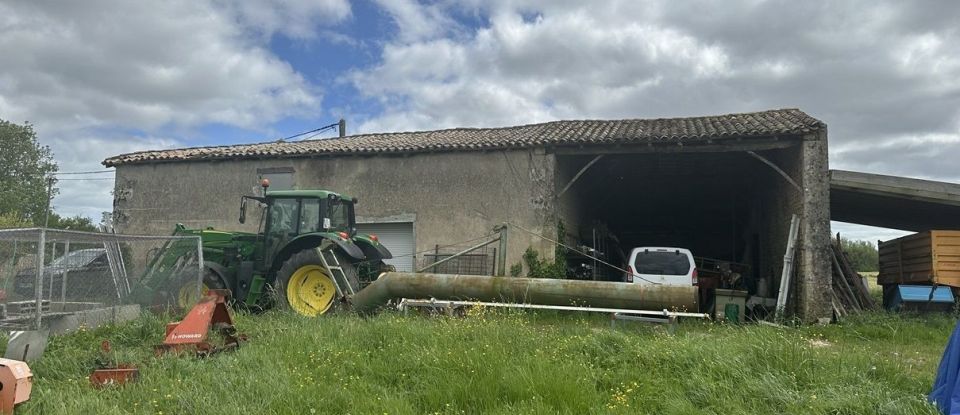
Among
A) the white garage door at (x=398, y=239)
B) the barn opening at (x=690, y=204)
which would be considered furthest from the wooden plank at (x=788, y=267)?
the white garage door at (x=398, y=239)

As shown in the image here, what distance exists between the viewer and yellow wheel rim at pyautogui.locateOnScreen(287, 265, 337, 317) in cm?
918

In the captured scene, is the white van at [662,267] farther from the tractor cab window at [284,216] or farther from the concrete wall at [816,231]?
the tractor cab window at [284,216]

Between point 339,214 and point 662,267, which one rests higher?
point 339,214

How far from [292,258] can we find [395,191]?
14.0ft

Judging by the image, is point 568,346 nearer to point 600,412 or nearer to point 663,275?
point 600,412

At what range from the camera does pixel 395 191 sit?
43.1 feet

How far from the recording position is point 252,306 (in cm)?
945

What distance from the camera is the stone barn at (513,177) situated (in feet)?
36.0

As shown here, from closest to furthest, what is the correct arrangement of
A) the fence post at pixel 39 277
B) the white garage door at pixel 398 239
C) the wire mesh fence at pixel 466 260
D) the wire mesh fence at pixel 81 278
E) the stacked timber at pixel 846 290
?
the fence post at pixel 39 277 < the wire mesh fence at pixel 81 278 < the stacked timber at pixel 846 290 < the wire mesh fence at pixel 466 260 < the white garage door at pixel 398 239

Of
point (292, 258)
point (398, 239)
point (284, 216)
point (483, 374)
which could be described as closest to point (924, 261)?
point (483, 374)

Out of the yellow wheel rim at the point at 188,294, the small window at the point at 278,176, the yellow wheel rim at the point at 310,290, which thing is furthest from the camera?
the small window at the point at 278,176

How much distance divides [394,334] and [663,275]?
Answer: 20.9 ft

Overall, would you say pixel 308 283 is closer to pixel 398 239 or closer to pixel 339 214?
pixel 339 214

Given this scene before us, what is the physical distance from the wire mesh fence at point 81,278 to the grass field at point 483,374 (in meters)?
0.73
